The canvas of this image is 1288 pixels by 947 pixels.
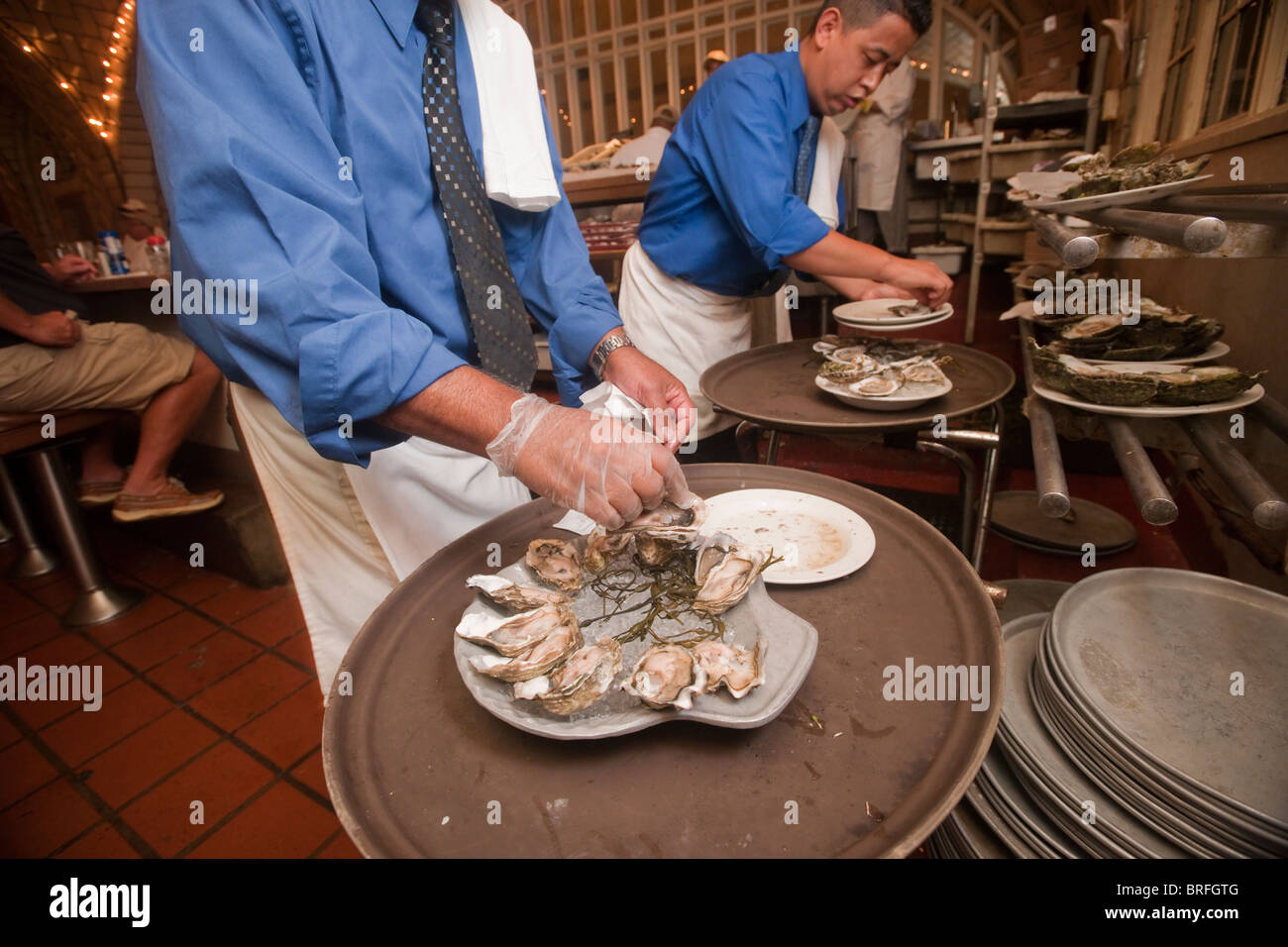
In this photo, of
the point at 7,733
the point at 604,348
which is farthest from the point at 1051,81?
the point at 7,733

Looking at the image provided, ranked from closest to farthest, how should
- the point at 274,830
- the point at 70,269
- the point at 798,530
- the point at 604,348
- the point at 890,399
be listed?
the point at 798,530 → the point at 604,348 → the point at 890,399 → the point at 274,830 → the point at 70,269

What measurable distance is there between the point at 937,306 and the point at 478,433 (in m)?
2.09

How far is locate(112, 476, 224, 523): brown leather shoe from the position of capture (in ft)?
10.4

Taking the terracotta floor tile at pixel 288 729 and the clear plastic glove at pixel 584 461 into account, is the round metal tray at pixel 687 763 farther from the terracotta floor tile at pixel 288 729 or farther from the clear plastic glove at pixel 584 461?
the terracotta floor tile at pixel 288 729

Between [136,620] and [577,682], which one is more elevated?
[577,682]

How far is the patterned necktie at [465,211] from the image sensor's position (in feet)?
4.49

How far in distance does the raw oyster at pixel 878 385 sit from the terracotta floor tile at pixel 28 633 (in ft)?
12.4

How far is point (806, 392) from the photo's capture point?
2.09 meters

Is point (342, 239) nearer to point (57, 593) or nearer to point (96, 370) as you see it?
point (96, 370)

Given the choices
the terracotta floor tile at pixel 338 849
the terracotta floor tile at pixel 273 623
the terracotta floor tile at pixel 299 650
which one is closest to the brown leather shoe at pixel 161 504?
the terracotta floor tile at pixel 273 623

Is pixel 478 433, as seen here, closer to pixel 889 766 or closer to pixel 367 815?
pixel 367 815

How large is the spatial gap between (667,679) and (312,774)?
184 centimetres

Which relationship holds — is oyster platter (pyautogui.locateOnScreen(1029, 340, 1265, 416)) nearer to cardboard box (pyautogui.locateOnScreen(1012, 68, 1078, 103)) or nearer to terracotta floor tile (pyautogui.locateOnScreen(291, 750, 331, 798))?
terracotta floor tile (pyautogui.locateOnScreen(291, 750, 331, 798))
